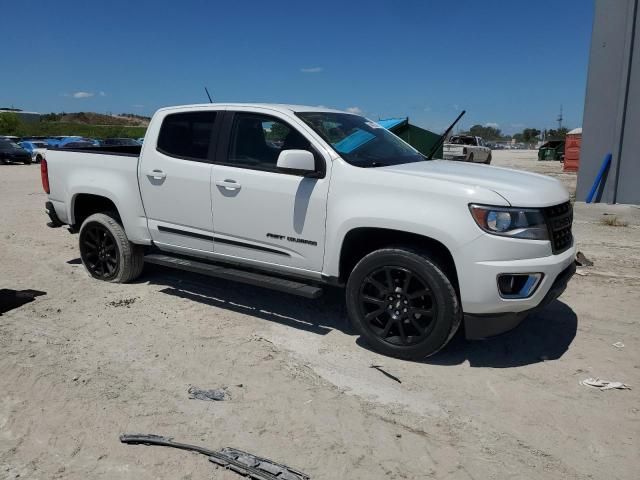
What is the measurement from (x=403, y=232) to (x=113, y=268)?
3569mm

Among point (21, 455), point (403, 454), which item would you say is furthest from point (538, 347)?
point (21, 455)

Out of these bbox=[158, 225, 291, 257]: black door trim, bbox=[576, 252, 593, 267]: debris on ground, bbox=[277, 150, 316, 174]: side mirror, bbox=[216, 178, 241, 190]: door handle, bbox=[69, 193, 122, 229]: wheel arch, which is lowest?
bbox=[576, 252, 593, 267]: debris on ground

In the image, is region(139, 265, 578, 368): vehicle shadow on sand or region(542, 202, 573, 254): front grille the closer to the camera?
region(542, 202, 573, 254): front grille

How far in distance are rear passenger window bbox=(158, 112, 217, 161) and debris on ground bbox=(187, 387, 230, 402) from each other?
7.25ft

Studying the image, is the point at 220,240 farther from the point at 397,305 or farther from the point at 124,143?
the point at 124,143

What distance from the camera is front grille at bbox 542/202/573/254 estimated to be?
12.4 ft

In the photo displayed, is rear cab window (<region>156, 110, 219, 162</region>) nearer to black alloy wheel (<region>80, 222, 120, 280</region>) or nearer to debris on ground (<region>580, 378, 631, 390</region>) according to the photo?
black alloy wheel (<region>80, 222, 120, 280</region>)

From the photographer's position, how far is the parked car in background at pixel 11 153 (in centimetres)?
2891

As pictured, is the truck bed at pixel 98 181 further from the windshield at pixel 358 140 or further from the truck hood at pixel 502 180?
the truck hood at pixel 502 180

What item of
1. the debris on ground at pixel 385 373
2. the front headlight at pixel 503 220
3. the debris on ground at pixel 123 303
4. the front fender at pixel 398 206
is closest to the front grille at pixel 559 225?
the front headlight at pixel 503 220

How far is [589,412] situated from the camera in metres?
3.36

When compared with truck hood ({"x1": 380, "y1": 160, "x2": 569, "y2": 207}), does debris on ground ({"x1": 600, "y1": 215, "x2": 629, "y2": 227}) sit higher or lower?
lower

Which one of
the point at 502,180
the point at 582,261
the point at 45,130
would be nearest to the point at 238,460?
the point at 502,180

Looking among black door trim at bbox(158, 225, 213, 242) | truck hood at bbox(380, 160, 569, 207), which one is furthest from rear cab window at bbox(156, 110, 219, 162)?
truck hood at bbox(380, 160, 569, 207)
